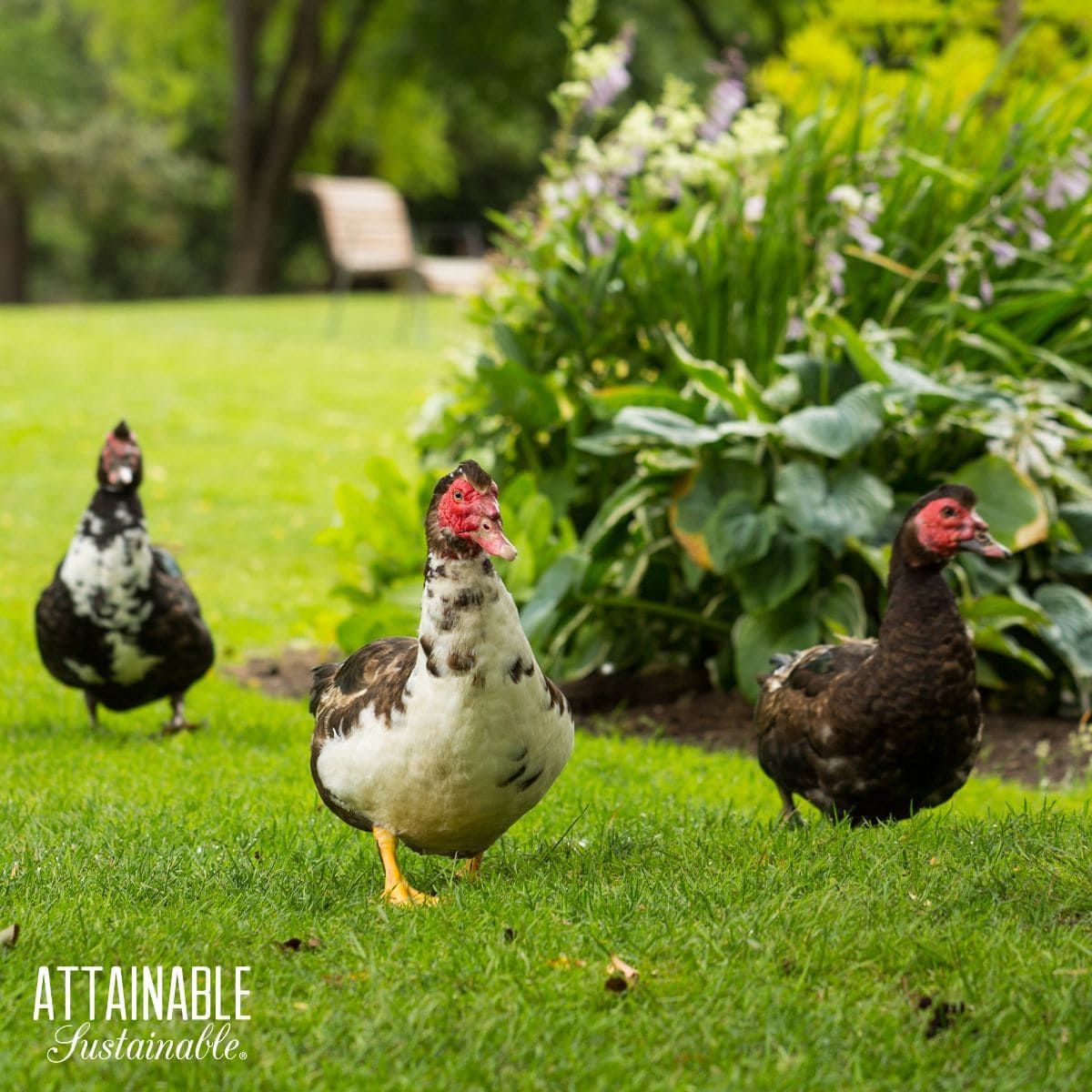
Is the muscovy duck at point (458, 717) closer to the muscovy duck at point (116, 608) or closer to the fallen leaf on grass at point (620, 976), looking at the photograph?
the fallen leaf on grass at point (620, 976)

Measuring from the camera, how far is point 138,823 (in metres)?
4.31

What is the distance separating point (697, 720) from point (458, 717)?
323 cm

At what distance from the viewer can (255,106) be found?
92.2ft

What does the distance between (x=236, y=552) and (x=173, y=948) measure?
707cm

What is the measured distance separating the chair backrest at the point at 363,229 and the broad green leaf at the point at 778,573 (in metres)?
16.5

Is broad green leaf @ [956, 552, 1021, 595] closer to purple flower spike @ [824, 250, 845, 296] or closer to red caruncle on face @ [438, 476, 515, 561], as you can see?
purple flower spike @ [824, 250, 845, 296]

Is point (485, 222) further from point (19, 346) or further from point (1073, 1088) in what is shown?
point (1073, 1088)

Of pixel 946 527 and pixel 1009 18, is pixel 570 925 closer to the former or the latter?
pixel 946 527

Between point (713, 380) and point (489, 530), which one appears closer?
point (489, 530)

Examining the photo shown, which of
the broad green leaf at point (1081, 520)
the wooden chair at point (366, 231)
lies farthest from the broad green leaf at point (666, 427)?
the wooden chair at point (366, 231)

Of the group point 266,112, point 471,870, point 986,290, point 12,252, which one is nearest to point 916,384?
point 986,290

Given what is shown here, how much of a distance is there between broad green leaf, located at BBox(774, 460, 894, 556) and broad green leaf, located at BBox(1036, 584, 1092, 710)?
0.83 meters

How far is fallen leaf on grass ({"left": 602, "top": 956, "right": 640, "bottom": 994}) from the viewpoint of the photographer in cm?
305

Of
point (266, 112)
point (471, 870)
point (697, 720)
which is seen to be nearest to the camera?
point (471, 870)
